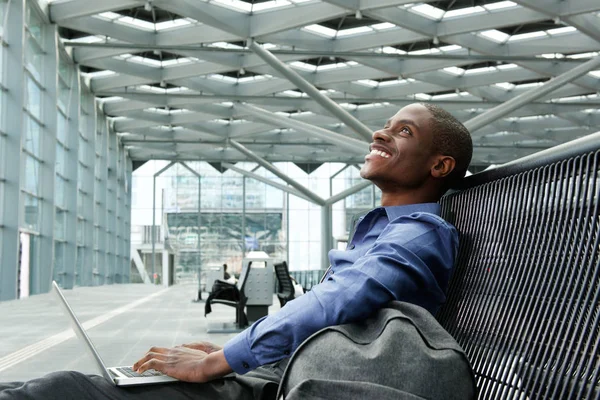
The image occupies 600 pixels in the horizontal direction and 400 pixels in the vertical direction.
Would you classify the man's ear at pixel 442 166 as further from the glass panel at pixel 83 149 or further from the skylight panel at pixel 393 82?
the glass panel at pixel 83 149

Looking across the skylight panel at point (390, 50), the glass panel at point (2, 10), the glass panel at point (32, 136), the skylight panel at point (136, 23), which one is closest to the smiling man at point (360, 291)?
the glass panel at point (2, 10)

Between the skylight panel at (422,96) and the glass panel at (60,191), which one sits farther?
the skylight panel at (422,96)

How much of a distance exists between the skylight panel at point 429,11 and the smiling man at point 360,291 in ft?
67.2

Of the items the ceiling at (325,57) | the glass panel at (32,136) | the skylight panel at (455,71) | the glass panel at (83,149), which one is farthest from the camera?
the glass panel at (83,149)

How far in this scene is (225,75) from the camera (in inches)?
1211

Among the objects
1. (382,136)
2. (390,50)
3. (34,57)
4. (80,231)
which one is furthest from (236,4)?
(382,136)

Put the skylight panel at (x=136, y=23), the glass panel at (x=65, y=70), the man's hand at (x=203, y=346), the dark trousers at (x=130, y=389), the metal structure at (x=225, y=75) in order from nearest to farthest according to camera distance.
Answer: the dark trousers at (x=130, y=389) → the man's hand at (x=203, y=346) → the metal structure at (x=225, y=75) → the skylight panel at (x=136, y=23) → the glass panel at (x=65, y=70)

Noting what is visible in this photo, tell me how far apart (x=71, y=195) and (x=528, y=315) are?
93.5ft

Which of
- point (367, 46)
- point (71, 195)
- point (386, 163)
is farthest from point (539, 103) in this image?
point (386, 163)

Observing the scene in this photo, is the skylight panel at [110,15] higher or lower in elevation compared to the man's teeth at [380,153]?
higher

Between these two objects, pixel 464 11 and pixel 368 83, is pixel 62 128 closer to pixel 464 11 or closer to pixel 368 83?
pixel 368 83

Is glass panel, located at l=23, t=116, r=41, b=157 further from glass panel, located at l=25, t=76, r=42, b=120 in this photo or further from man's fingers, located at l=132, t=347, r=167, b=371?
man's fingers, located at l=132, t=347, r=167, b=371

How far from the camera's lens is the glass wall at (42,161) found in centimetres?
1906

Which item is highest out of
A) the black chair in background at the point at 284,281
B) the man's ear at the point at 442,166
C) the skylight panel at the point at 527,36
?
the skylight panel at the point at 527,36
